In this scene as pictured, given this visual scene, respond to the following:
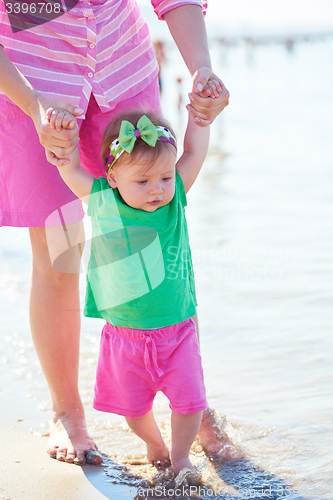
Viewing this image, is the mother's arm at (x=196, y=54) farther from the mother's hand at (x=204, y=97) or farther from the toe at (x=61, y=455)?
the toe at (x=61, y=455)

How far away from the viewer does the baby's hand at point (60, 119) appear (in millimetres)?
1669

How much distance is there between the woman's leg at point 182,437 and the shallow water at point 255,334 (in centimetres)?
9

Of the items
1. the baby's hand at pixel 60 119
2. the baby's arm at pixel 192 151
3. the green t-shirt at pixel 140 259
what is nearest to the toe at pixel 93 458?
the green t-shirt at pixel 140 259

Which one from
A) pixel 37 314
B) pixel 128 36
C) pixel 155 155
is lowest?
pixel 37 314

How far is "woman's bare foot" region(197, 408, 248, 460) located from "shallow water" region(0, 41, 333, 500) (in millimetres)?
41

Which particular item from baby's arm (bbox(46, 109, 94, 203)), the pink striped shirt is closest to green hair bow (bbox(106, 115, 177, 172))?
baby's arm (bbox(46, 109, 94, 203))

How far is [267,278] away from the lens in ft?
12.0

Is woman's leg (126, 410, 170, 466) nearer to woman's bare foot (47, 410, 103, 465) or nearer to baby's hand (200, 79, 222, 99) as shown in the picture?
woman's bare foot (47, 410, 103, 465)

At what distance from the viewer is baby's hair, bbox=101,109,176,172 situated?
70.1 inches

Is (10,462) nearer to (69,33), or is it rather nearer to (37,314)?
(37,314)

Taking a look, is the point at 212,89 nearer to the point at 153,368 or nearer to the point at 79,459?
the point at 153,368

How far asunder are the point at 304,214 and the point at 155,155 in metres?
3.46

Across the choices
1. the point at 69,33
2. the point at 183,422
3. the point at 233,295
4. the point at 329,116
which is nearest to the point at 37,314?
the point at 183,422

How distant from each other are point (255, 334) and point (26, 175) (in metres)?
1.53
